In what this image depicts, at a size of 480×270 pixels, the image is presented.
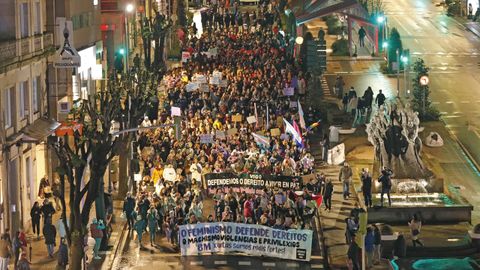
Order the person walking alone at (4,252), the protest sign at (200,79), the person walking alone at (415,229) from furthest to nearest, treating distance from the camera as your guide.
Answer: the protest sign at (200,79) < the person walking alone at (415,229) < the person walking alone at (4,252)

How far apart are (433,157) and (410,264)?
20.5 meters

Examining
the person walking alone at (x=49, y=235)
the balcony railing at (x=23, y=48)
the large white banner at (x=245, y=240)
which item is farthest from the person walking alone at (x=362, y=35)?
the person walking alone at (x=49, y=235)

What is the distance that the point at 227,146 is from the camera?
59.1 meters

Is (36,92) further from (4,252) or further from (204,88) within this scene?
(204,88)

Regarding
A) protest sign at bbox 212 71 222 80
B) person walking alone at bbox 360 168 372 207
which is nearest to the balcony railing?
person walking alone at bbox 360 168 372 207

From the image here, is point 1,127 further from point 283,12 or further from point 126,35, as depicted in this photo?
point 283,12

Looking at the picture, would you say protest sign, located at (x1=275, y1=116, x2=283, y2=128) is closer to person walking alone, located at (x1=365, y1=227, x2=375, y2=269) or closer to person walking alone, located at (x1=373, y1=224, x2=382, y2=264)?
person walking alone, located at (x1=373, y1=224, x2=382, y2=264)

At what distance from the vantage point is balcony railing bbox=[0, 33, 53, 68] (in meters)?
49.6

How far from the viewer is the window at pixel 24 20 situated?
53359 millimetres

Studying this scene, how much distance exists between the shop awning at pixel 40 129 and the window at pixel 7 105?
2.55ft

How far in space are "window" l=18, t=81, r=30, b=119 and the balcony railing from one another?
1012mm

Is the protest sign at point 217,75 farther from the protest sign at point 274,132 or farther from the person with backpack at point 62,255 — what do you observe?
the person with backpack at point 62,255

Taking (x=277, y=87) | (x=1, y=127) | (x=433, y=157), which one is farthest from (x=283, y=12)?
(x=1, y=127)

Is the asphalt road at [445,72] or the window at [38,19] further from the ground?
the window at [38,19]
